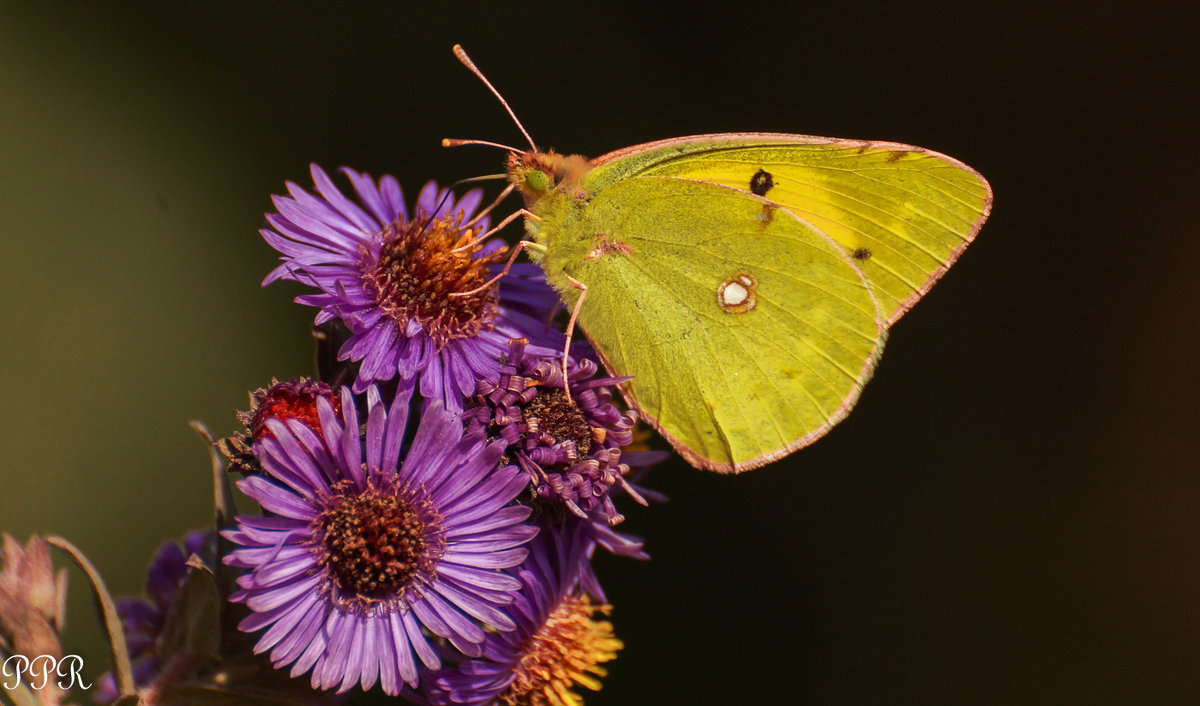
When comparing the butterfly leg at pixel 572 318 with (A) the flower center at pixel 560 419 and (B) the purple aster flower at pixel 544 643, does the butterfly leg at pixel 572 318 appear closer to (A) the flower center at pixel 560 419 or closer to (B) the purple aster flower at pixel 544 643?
(A) the flower center at pixel 560 419

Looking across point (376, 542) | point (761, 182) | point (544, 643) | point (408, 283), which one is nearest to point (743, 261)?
point (761, 182)

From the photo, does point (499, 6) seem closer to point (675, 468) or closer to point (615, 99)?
point (615, 99)

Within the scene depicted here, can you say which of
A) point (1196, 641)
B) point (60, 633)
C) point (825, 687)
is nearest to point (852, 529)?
point (825, 687)

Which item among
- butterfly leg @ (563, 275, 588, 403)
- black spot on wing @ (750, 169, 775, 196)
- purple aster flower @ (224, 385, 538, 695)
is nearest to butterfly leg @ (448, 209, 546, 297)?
butterfly leg @ (563, 275, 588, 403)

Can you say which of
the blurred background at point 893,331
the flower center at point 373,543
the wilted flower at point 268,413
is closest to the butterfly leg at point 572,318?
the flower center at point 373,543

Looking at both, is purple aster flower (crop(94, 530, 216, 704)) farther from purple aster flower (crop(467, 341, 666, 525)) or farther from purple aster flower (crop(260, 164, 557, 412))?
purple aster flower (crop(467, 341, 666, 525))

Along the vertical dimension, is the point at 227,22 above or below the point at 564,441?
above
